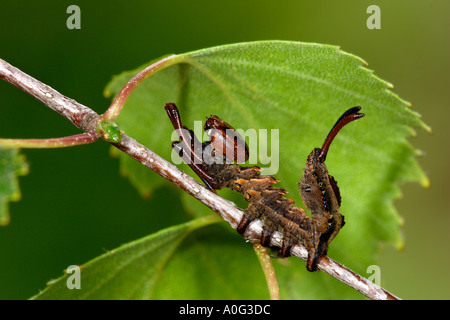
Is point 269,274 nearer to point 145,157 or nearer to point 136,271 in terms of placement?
point 145,157

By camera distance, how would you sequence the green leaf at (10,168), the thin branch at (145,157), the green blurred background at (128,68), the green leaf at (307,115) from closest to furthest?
the green leaf at (10,168)
the thin branch at (145,157)
the green leaf at (307,115)
the green blurred background at (128,68)

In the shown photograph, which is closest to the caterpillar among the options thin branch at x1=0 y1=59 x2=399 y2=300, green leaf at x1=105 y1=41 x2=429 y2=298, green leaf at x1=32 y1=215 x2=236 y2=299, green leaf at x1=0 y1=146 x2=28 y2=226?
thin branch at x1=0 y1=59 x2=399 y2=300

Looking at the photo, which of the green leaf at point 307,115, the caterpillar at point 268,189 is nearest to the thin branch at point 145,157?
the caterpillar at point 268,189

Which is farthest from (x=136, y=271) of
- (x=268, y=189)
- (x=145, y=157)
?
(x=268, y=189)

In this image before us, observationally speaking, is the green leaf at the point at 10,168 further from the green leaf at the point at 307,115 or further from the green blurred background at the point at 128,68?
the green blurred background at the point at 128,68
